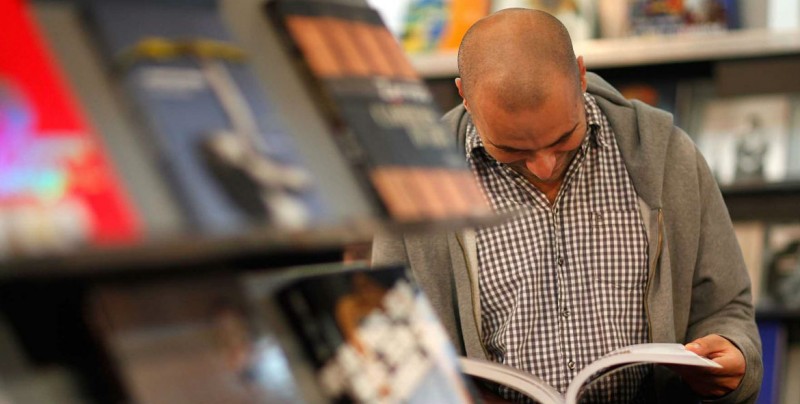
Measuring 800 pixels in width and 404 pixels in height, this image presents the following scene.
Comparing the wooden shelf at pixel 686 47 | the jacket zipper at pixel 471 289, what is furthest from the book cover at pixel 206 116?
the wooden shelf at pixel 686 47

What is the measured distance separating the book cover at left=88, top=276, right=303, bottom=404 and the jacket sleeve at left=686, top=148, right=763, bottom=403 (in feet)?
4.46

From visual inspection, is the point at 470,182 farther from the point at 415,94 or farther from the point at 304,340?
the point at 304,340

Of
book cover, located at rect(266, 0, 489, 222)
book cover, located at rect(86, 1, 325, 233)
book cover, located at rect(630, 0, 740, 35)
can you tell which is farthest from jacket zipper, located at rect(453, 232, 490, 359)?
book cover, located at rect(630, 0, 740, 35)

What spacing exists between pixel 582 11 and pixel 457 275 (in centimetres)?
174

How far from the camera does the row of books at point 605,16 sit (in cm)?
351

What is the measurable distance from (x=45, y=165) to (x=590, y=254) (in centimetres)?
157

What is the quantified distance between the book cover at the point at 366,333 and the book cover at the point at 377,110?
6.3 inches

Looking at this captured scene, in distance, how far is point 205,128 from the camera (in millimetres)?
861

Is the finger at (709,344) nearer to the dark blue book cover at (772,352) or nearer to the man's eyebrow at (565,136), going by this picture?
the man's eyebrow at (565,136)

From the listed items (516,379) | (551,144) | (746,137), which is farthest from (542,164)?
(746,137)

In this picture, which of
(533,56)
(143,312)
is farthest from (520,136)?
(143,312)

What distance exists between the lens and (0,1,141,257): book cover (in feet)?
2.33

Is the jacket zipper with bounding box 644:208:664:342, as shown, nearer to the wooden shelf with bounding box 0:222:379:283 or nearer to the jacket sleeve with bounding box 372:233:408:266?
the jacket sleeve with bounding box 372:233:408:266

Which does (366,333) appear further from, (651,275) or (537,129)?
(651,275)
